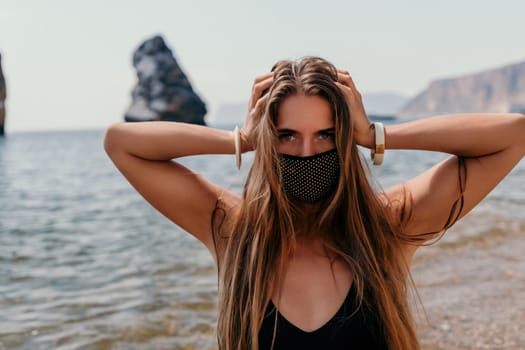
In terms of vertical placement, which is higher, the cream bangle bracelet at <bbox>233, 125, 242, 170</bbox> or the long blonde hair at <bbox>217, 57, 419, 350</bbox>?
the cream bangle bracelet at <bbox>233, 125, 242, 170</bbox>

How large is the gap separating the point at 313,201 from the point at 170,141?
0.68m

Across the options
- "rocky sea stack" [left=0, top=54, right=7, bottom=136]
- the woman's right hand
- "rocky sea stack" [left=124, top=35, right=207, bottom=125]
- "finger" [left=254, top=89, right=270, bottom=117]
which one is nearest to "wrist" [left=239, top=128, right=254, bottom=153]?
the woman's right hand

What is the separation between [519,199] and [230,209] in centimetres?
927

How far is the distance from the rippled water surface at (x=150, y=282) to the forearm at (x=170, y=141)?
623mm

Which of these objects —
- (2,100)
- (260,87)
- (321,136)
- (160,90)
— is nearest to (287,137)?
(321,136)

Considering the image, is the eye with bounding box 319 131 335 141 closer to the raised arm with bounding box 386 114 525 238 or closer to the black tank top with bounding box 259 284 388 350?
the raised arm with bounding box 386 114 525 238

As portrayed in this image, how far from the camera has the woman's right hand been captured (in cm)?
239

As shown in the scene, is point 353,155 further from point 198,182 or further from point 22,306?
point 22,306

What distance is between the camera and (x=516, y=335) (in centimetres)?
443

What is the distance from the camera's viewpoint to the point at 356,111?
2.40 metres

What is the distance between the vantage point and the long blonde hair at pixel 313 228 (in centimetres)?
229

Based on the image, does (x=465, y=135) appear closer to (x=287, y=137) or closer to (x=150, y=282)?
(x=287, y=137)

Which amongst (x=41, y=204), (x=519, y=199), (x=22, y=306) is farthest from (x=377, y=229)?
(x=41, y=204)

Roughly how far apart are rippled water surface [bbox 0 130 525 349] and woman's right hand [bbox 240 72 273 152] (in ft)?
2.05
